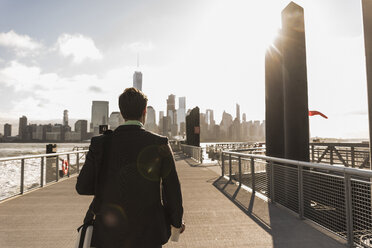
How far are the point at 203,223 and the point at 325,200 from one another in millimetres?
2009

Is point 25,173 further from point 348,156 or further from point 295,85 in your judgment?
point 348,156

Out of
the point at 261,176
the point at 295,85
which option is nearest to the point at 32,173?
the point at 261,176

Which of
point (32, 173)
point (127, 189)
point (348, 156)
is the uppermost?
point (127, 189)

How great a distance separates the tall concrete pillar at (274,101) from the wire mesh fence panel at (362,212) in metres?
3.67

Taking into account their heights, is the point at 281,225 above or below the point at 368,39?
below

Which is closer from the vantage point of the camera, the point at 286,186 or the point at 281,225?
the point at 281,225

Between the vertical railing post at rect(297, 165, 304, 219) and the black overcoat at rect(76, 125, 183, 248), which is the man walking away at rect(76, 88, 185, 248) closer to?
the black overcoat at rect(76, 125, 183, 248)

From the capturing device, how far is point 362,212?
323 centimetres

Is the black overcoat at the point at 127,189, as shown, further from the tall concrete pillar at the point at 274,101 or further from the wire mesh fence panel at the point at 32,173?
the wire mesh fence panel at the point at 32,173

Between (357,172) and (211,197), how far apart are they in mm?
3626

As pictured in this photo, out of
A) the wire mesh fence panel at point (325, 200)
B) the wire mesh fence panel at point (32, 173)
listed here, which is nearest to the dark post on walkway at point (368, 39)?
the wire mesh fence panel at point (325, 200)

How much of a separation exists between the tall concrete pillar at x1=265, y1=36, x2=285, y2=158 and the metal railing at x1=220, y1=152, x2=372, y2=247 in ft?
3.74

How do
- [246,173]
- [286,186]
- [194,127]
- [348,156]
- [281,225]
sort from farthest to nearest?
1. [194,127]
2. [348,156]
3. [246,173]
4. [286,186]
5. [281,225]

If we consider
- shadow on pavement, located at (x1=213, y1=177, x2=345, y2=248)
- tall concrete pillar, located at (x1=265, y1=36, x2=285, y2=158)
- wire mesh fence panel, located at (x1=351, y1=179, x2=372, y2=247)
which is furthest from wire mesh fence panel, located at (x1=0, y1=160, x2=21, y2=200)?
wire mesh fence panel, located at (x1=351, y1=179, x2=372, y2=247)
